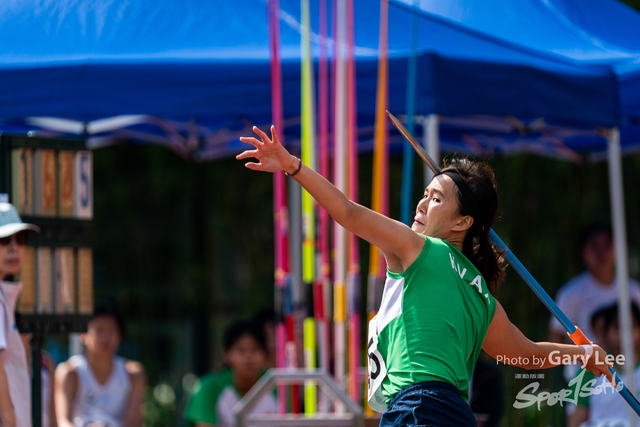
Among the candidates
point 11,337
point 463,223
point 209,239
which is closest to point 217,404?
point 11,337

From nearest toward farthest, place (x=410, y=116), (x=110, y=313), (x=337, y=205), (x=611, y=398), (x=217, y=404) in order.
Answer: (x=337, y=205) < (x=410, y=116) < (x=611, y=398) < (x=217, y=404) < (x=110, y=313)

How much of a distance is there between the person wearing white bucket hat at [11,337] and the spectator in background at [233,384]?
1931 millimetres

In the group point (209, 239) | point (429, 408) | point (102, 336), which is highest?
point (209, 239)

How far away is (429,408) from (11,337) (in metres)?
1.80

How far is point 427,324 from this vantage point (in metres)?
2.43

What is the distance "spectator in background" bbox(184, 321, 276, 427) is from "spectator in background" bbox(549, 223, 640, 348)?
1.73 meters

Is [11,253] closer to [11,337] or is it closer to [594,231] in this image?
[11,337]

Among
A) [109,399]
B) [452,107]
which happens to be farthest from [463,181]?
[109,399]

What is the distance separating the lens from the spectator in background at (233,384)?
5559 millimetres

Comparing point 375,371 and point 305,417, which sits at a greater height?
point 375,371

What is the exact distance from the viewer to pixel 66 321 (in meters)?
4.00

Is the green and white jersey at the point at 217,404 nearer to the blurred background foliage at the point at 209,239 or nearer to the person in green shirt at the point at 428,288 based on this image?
the blurred background foliage at the point at 209,239

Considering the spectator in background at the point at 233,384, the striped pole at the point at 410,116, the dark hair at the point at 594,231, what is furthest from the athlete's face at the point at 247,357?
the dark hair at the point at 594,231

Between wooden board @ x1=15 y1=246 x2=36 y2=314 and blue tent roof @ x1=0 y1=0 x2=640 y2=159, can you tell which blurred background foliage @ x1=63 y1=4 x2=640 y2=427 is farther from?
wooden board @ x1=15 y1=246 x2=36 y2=314
